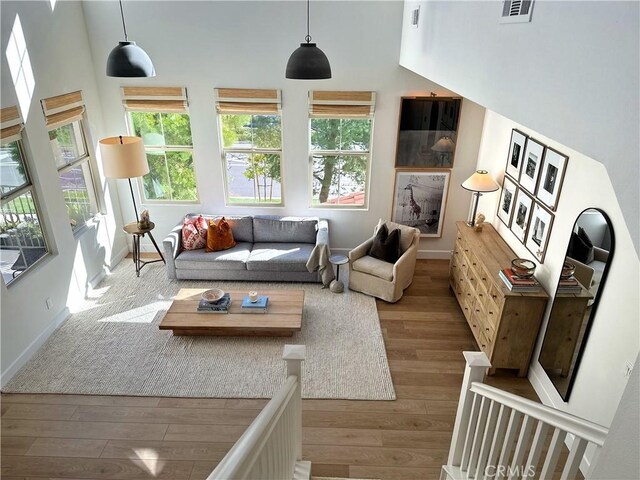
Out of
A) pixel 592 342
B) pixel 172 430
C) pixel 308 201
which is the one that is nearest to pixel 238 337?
pixel 172 430

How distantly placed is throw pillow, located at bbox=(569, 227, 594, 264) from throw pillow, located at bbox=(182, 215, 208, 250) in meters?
4.41

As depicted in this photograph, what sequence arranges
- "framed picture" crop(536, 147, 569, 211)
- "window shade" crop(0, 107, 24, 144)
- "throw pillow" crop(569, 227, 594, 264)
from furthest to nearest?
1. "window shade" crop(0, 107, 24, 144)
2. "framed picture" crop(536, 147, 569, 211)
3. "throw pillow" crop(569, 227, 594, 264)

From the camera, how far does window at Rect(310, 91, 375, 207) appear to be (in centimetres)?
568

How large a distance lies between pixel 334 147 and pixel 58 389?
4322 millimetres

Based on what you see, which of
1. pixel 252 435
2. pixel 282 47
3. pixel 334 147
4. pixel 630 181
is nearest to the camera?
pixel 630 181

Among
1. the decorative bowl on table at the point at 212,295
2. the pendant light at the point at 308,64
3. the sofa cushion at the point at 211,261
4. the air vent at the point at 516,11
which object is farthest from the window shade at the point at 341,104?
the air vent at the point at 516,11

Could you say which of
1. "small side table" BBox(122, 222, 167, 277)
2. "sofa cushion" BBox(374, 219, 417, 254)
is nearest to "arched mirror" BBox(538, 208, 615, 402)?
"sofa cushion" BBox(374, 219, 417, 254)

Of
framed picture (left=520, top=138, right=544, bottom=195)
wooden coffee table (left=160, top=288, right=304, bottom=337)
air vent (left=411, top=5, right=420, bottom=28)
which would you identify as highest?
air vent (left=411, top=5, right=420, bottom=28)

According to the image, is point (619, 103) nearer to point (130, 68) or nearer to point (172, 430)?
point (130, 68)

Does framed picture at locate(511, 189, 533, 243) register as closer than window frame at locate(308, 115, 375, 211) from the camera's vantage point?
Yes

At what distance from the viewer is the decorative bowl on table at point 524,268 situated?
12.8 feet

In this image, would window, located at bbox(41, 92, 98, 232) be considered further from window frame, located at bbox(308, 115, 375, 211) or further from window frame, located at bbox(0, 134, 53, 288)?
window frame, located at bbox(308, 115, 375, 211)

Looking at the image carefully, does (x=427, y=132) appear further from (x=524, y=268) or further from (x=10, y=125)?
(x=10, y=125)

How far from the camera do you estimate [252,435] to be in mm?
1683
